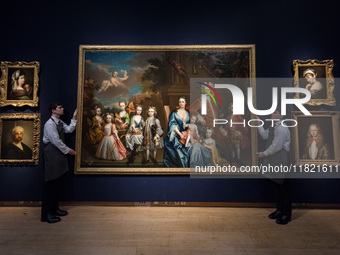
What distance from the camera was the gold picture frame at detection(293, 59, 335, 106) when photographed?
3963 millimetres

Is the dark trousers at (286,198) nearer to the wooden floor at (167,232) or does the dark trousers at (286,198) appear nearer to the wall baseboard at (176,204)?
the wooden floor at (167,232)

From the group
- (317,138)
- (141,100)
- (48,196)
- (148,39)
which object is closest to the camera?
(48,196)

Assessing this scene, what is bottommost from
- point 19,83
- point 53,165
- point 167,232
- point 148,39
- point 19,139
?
point 167,232

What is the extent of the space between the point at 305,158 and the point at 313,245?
1803 mm

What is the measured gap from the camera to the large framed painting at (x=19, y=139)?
4.00 m

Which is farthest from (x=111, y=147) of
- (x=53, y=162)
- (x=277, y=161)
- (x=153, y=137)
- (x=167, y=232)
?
(x=277, y=161)

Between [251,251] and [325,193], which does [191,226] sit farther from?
[325,193]

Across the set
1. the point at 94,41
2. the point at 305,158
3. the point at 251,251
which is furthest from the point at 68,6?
the point at 305,158

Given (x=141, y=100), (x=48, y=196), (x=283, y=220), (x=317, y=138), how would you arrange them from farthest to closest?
(x=141, y=100)
(x=317, y=138)
(x=48, y=196)
(x=283, y=220)

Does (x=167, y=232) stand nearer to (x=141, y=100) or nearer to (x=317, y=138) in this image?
(x=141, y=100)

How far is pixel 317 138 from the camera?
3938 millimetres

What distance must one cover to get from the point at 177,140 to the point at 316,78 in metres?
2.86

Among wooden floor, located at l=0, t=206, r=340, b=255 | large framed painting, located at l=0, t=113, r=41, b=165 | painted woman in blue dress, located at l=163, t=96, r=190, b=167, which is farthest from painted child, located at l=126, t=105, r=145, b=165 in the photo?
large framed painting, located at l=0, t=113, r=41, b=165

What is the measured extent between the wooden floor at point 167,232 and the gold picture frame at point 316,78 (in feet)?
6.91
